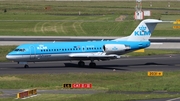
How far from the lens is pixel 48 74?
5666 cm

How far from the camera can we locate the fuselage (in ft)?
203

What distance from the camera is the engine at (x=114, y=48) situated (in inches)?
2483

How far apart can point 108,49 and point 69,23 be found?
56.0 m

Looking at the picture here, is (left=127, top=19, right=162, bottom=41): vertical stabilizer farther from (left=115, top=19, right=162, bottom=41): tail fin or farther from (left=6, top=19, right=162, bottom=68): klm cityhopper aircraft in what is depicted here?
(left=6, top=19, right=162, bottom=68): klm cityhopper aircraft

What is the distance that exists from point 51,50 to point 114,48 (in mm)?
7196

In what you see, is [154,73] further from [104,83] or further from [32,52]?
[32,52]

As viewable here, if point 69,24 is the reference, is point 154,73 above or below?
below

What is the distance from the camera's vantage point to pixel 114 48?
63.2 m

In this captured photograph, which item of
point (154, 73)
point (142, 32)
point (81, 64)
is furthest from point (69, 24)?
point (154, 73)

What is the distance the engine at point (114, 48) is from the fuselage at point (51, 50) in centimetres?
33

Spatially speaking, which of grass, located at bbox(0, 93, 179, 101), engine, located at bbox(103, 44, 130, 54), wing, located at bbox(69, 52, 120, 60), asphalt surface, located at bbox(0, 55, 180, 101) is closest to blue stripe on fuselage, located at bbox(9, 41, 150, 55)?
wing, located at bbox(69, 52, 120, 60)

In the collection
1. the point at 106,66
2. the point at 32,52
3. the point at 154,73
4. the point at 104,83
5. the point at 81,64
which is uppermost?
the point at 32,52

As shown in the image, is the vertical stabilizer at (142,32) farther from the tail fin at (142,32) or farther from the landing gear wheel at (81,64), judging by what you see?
the landing gear wheel at (81,64)

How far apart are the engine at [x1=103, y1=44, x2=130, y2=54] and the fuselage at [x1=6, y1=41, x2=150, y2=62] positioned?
335 millimetres
